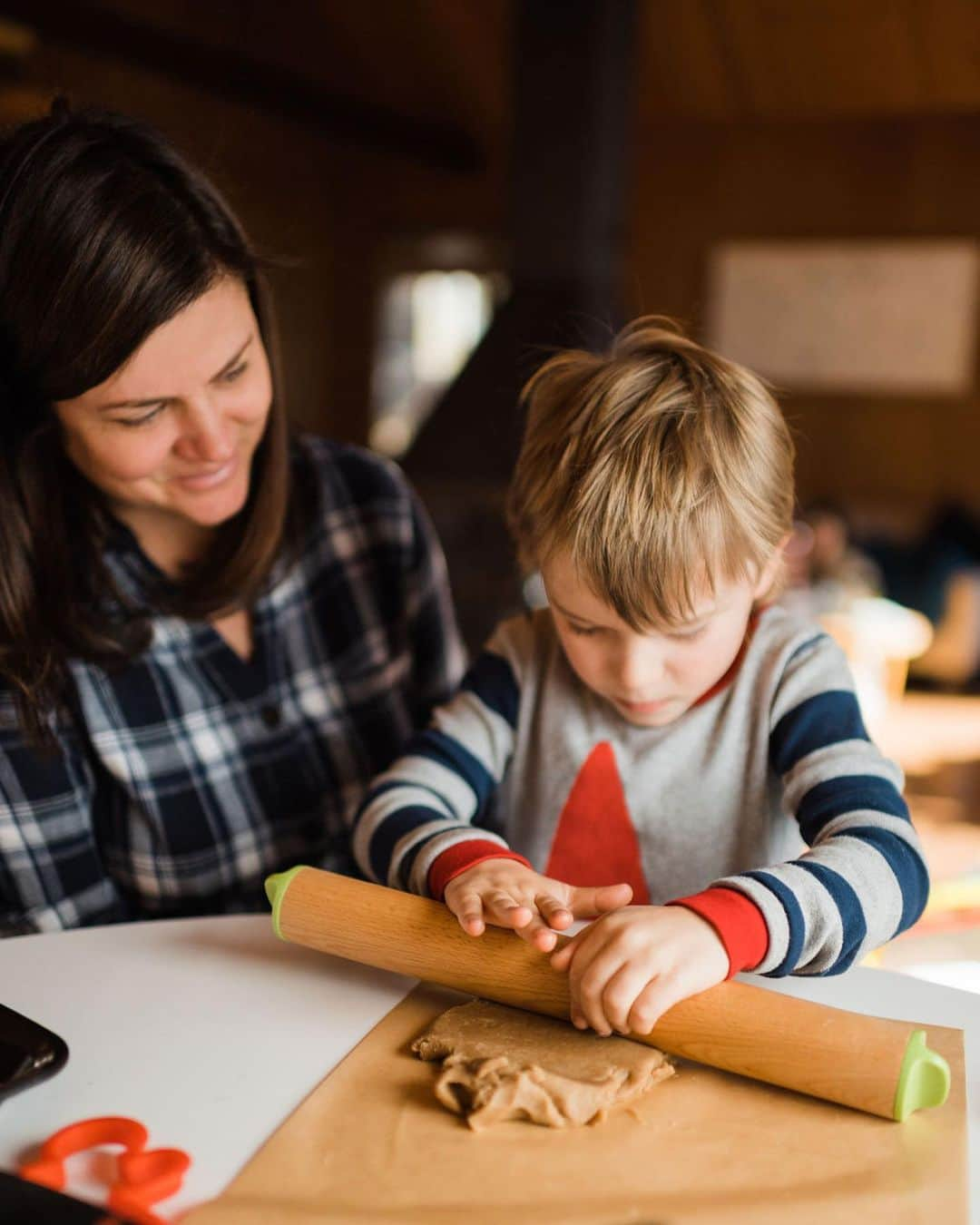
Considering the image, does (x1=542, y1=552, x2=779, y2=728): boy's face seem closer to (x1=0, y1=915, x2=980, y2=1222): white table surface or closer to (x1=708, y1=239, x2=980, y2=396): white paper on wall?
(x1=0, y1=915, x2=980, y2=1222): white table surface

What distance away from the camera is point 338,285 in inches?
330

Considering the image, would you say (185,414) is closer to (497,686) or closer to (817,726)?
(497,686)

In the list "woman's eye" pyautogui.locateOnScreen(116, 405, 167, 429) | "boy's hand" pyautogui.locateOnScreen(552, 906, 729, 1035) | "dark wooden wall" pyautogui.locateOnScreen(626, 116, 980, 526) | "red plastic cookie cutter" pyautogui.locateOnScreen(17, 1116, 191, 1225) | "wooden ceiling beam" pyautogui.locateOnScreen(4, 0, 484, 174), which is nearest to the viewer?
"red plastic cookie cutter" pyautogui.locateOnScreen(17, 1116, 191, 1225)

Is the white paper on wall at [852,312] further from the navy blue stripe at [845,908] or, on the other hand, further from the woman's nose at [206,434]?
the navy blue stripe at [845,908]

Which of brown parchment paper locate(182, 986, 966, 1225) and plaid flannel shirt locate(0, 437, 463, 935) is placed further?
plaid flannel shirt locate(0, 437, 463, 935)

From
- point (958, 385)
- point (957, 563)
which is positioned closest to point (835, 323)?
point (958, 385)

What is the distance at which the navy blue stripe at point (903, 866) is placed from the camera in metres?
0.92

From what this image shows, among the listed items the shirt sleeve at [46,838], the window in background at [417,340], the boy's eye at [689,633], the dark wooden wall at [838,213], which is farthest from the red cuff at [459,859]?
the window in background at [417,340]

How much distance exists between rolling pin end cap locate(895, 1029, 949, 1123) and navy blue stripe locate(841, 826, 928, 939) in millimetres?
171

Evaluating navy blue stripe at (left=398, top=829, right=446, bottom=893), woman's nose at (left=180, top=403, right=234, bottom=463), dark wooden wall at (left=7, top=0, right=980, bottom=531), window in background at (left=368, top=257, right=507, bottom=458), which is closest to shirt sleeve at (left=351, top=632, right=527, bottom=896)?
navy blue stripe at (left=398, top=829, right=446, bottom=893)

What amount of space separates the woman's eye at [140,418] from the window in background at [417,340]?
7192 millimetres

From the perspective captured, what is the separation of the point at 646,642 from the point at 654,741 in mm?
173

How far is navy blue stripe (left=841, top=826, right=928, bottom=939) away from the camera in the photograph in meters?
0.92

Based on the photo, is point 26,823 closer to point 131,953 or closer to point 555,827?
point 131,953
